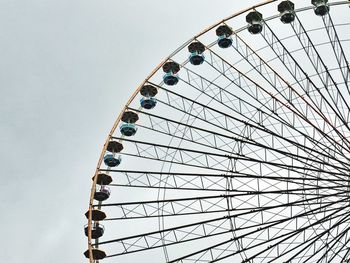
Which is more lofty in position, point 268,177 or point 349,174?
point 268,177

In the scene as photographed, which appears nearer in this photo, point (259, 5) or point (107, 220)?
point (107, 220)

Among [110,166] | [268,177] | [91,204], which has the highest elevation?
[110,166]

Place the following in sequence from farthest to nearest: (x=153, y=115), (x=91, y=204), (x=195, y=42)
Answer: (x=195, y=42), (x=153, y=115), (x=91, y=204)

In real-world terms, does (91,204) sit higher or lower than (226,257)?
higher

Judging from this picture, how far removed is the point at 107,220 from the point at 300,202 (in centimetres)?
882

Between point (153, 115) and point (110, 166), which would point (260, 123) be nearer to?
point (153, 115)

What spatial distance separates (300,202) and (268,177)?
1.80 meters

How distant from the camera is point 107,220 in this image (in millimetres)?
28188

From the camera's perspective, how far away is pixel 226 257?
24.6m

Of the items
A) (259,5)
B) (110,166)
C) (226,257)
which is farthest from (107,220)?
(259,5)

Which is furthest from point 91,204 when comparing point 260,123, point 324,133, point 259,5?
point 259,5

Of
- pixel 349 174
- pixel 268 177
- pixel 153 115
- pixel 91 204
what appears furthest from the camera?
pixel 153 115

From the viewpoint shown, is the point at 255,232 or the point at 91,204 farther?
the point at 91,204

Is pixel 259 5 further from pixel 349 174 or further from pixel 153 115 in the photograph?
pixel 349 174
